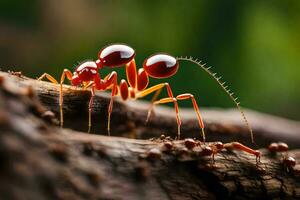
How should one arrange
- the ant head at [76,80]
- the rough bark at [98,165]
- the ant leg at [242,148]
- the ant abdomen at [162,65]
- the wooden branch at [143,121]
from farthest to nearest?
the ant abdomen at [162,65]
the ant head at [76,80]
the wooden branch at [143,121]
the ant leg at [242,148]
the rough bark at [98,165]

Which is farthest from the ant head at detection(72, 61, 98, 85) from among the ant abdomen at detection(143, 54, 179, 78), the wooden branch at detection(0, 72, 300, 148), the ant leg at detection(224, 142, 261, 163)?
the ant leg at detection(224, 142, 261, 163)

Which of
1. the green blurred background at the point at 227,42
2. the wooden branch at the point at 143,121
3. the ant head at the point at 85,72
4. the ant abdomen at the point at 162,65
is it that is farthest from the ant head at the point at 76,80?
the green blurred background at the point at 227,42

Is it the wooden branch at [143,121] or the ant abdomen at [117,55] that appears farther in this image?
the ant abdomen at [117,55]

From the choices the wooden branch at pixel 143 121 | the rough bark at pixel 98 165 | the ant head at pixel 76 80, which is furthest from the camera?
the ant head at pixel 76 80

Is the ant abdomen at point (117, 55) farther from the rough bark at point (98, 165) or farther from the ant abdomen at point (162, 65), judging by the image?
the rough bark at point (98, 165)

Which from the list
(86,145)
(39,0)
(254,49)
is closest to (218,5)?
(254,49)

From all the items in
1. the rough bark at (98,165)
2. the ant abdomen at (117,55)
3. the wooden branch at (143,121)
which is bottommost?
the rough bark at (98,165)

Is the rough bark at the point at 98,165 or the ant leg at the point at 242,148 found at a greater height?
the ant leg at the point at 242,148
